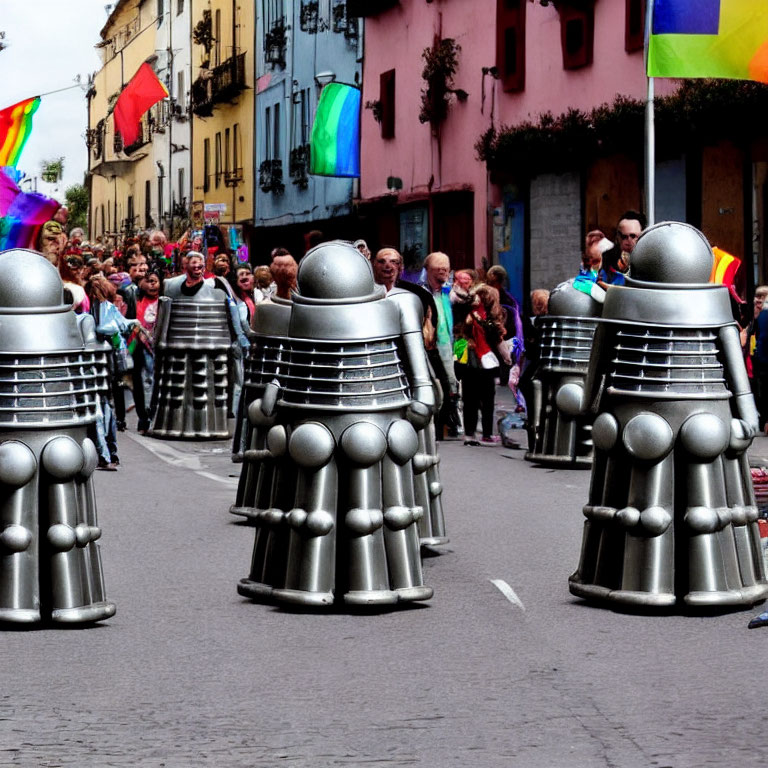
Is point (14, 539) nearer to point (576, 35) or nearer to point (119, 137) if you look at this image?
point (576, 35)

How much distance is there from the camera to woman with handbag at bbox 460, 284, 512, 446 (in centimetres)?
1792

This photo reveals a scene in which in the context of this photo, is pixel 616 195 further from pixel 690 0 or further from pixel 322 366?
pixel 322 366

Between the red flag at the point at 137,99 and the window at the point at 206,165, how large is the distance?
25284mm

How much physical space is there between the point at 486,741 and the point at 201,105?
51066 mm

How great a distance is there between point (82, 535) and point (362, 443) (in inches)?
49.4

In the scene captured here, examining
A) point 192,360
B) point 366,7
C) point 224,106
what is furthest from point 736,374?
point 224,106

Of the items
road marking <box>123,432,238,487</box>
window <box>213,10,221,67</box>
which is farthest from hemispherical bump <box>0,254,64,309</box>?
window <box>213,10,221,67</box>

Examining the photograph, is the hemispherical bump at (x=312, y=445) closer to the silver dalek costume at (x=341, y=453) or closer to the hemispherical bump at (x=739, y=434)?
the silver dalek costume at (x=341, y=453)

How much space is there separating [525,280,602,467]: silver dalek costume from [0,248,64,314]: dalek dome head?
7811 millimetres

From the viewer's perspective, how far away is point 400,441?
8.38 meters

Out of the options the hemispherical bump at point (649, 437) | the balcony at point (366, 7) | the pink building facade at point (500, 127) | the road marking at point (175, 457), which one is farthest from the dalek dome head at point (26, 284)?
the balcony at point (366, 7)

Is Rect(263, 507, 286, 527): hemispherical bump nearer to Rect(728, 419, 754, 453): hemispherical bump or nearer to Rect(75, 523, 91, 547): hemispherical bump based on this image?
Rect(75, 523, 91, 547): hemispherical bump

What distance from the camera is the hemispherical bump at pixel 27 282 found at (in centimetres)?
784

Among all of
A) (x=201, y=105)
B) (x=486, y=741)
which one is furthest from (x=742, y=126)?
(x=201, y=105)
